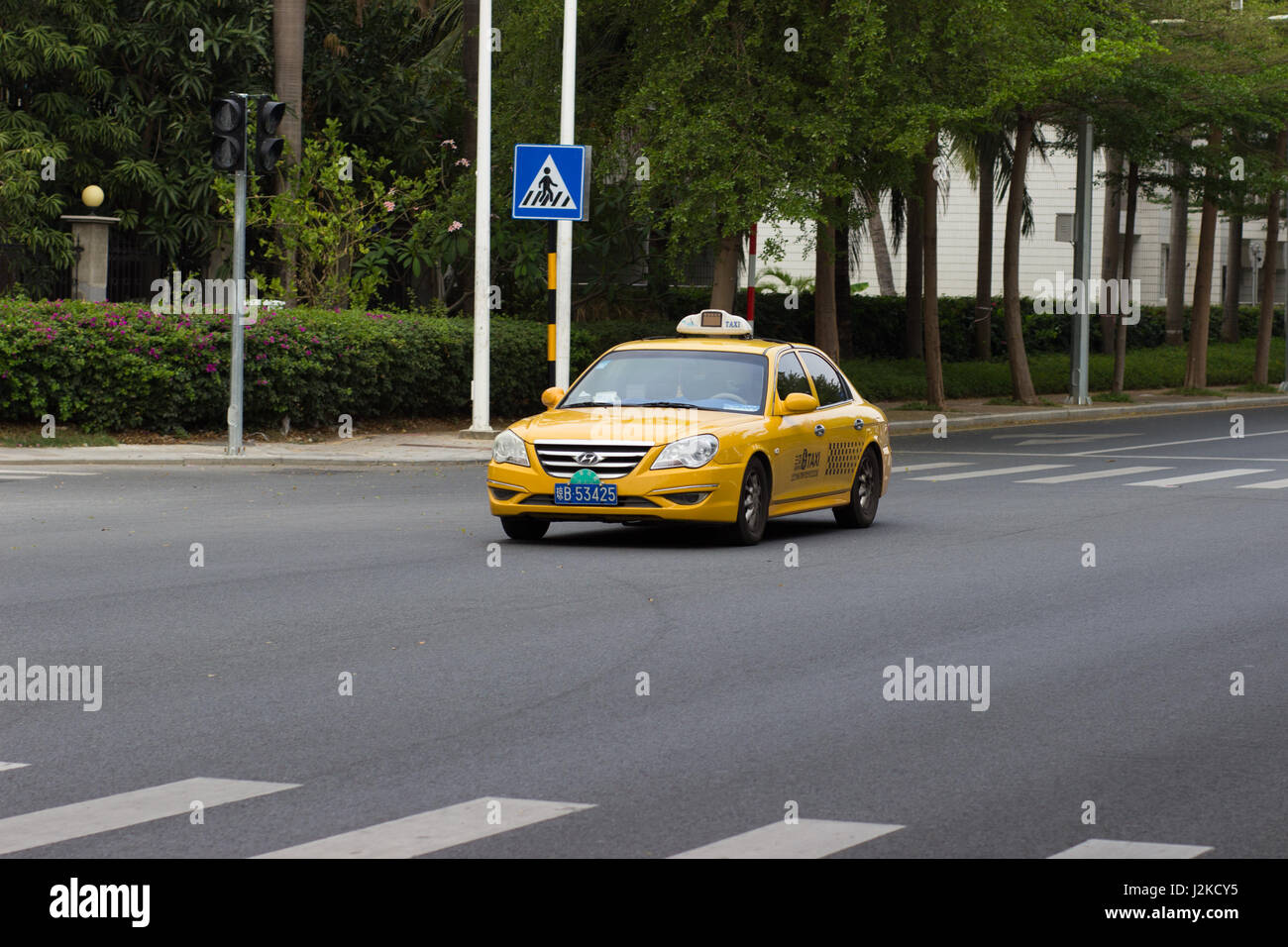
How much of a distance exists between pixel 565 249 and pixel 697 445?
1229 centimetres

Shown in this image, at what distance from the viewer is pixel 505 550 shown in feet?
46.2

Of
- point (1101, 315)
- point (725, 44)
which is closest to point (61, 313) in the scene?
point (725, 44)

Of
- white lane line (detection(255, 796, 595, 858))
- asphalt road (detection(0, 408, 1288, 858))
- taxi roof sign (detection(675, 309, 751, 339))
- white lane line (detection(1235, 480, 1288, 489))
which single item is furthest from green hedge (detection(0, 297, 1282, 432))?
white lane line (detection(255, 796, 595, 858))

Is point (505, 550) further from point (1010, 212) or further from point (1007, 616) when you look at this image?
point (1010, 212)

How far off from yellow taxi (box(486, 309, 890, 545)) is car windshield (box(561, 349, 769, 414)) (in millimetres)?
12

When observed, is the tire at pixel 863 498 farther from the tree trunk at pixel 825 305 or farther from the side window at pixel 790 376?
the tree trunk at pixel 825 305

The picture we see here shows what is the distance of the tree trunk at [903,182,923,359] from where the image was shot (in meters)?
42.3

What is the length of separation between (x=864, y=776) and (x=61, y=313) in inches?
708

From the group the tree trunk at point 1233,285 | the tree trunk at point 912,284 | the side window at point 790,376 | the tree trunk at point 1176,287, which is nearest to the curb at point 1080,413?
the tree trunk at point 912,284

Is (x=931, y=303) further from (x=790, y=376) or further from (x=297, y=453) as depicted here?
(x=790, y=376)

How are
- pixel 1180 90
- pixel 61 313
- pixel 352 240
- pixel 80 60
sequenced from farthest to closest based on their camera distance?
pixel 1180 90, pixel 80 60, pixel 352 240, pixel 61 313

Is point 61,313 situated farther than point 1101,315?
No

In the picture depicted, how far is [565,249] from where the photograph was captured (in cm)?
2591

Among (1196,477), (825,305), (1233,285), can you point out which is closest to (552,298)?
(825,305)
